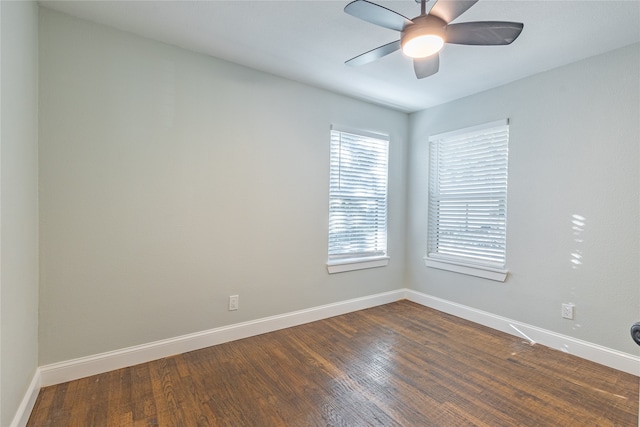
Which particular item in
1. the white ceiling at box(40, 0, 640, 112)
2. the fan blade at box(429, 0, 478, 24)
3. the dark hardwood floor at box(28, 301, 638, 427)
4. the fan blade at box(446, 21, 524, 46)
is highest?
the white ceiling at box(40, 0, 640, 112)

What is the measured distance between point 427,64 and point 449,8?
Answer: 20.2 inches

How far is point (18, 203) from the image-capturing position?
1.60m

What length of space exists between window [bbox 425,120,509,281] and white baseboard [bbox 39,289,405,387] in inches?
50.7

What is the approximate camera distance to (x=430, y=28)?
154cm

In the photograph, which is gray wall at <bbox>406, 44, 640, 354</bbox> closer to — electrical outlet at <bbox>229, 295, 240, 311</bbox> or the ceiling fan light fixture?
the ceiling fan light fixture

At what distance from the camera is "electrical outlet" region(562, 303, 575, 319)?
8.34ft

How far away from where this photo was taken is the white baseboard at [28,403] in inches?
61.3

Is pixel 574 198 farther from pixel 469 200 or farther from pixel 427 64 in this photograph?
pixel 427 64

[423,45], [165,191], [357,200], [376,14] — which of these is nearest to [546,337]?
[357,200]

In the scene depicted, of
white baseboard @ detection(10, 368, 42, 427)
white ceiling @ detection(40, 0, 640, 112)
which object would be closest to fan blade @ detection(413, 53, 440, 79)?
white ceiling @ detection(40, 0, 640, 112)

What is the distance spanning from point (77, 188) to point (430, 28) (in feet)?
8.00

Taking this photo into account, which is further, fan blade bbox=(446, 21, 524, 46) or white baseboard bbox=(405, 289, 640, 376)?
white baseboard bbox=(405, 289, 640, 376)

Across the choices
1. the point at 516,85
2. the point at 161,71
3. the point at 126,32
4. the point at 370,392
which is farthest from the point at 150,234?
the point at 516,85

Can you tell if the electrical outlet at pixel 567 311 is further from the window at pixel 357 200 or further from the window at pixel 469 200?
the window at pixel 357 200
